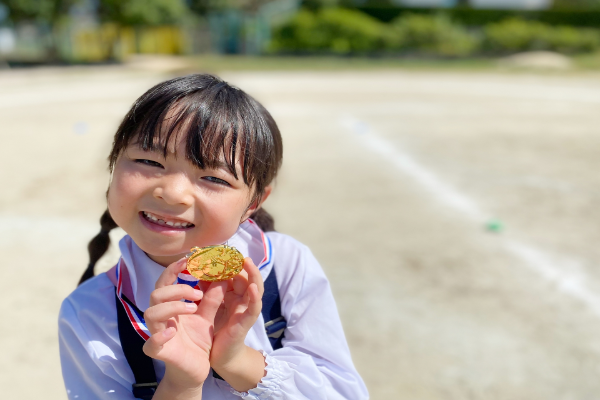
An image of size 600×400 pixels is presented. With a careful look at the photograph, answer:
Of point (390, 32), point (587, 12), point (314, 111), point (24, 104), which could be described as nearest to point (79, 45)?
point (390, 32)

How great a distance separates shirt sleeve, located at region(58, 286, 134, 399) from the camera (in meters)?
1.21

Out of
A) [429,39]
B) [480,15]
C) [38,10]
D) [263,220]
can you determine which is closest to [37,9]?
[38,10]

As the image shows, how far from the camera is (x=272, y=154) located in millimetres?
1307

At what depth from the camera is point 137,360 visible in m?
1.22

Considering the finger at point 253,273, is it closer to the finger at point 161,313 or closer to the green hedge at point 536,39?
the finger at point 161,313

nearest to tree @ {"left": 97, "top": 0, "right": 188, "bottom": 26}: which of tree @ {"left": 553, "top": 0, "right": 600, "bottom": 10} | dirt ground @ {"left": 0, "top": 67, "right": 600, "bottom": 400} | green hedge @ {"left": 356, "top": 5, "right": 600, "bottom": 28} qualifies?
green hedge @ {"left": 356, "top": 5, "right": 600, "bottom": 28}

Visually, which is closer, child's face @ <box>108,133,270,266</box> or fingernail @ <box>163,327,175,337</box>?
fingernail @ <box>163,327,175,337</box>

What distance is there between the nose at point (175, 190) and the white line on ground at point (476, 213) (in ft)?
8.93

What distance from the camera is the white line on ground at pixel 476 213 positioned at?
3.38 meters

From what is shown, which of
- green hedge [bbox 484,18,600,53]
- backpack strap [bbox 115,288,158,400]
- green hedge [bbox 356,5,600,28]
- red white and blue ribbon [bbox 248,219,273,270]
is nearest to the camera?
backpack strap [bbox 115,288,158,400]

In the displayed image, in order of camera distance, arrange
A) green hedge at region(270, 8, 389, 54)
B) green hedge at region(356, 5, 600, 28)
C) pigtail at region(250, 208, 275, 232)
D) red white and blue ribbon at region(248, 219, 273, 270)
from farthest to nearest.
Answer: green hedge at region(356, 5, 600, 28)
green hedge at region(270, 8, 389, 54)
pigtail at region(250, 208, 275, 232)
red white and blue ribbon at region(248, 219, 273, 270)

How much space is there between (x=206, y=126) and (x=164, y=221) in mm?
215

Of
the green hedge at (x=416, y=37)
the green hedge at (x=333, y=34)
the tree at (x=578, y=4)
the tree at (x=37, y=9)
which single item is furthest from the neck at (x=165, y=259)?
the tree at (x=578, y=4)

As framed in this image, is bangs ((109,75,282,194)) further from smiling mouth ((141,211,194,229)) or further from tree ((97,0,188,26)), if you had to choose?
tree ((97,0,188,26))
